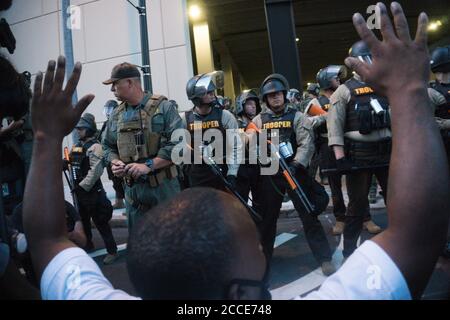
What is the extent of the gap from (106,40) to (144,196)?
578 centimetres

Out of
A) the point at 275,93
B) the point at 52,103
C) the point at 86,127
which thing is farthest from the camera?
the point at 86,127

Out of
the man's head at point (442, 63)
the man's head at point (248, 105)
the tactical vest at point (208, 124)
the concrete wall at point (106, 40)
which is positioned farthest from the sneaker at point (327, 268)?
the concrete wall at point (106, 40)

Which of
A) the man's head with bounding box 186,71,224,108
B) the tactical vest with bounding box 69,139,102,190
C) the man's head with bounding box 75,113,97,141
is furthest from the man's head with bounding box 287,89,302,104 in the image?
the tactical vest with bounding box 69,139,102,190

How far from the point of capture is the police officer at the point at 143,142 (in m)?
2.86

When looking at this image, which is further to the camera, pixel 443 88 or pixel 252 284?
pixel 443 88

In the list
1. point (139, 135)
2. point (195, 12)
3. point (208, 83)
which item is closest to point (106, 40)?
point (195, 12)

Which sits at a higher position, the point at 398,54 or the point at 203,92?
the point at 203,92

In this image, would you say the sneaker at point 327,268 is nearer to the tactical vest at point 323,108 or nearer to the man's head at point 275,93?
the man's head at point 275,93

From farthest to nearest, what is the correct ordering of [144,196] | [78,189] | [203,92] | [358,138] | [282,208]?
[282,208] → [78,189] → [203,92] → [358,138] → [144,196]

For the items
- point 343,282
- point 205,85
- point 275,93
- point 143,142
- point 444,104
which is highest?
point 205,85

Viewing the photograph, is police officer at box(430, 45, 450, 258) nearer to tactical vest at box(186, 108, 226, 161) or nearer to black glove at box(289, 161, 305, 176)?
black glove at box(289, 161, 305, 176)

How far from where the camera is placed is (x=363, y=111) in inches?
118

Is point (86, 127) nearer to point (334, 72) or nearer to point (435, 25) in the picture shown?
point (334, 72)
